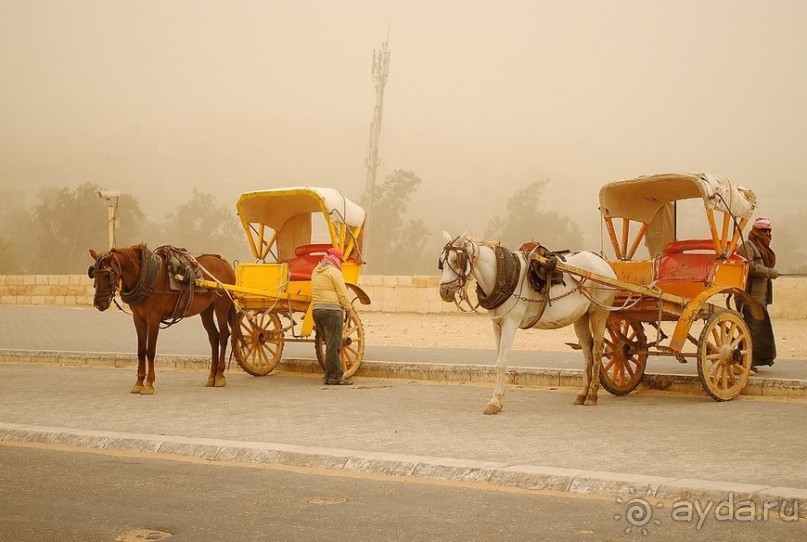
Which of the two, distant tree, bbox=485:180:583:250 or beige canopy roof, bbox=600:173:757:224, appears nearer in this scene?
beige canopy roof, bbox=600:173:757:224

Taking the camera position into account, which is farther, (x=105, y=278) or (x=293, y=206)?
(x=293, y=206)

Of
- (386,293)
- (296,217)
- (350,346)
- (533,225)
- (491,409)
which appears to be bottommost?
(533,225)

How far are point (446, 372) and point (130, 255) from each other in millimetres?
4392

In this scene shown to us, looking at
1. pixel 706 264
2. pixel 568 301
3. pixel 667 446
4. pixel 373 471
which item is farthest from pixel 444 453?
pixel 706 264

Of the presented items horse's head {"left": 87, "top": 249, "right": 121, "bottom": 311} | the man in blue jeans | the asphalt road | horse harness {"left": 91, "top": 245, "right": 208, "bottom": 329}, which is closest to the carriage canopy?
the man in blue jeans

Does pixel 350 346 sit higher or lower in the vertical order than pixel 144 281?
lower

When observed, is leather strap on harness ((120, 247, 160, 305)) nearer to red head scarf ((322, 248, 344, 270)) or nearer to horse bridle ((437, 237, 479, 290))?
red head scarf ((322, 248, 344, 270))

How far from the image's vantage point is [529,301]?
1080 centimetres

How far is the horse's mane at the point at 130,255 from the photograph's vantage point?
12.2 m

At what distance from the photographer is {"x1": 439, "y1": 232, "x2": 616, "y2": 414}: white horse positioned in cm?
1044

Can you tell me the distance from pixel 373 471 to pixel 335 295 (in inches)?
242

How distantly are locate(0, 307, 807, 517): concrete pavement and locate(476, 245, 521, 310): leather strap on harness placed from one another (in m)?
1.13

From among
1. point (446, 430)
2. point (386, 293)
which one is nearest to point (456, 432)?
point (446, 430)

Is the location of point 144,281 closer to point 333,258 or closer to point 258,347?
point 333,258
